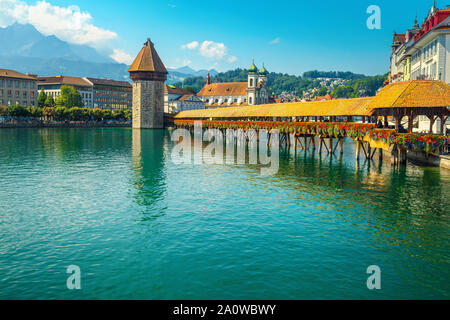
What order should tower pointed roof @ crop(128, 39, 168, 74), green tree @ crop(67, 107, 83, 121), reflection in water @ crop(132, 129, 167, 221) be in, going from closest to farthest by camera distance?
1. reflection in water @ crop(132, 129, 167, 221)
2. tower pointed roof @ crop(128, 39, 168, 74)
3. green tree @ crop(67, 107, 83, 121)

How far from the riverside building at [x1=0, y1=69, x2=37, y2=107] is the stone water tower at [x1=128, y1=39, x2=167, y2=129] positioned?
1447 inches

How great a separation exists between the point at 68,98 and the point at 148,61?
35401 millimetres

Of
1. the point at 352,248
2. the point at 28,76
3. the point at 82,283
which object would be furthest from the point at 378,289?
the point at 28,76

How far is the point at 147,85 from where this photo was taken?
351 ft

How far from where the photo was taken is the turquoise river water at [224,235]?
11.1 m

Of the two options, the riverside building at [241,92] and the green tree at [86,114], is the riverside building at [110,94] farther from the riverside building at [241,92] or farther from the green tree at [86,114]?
the green tree at [86,114]

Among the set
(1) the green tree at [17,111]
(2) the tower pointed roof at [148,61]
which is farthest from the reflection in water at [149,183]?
(1) the green tree at [17,111]

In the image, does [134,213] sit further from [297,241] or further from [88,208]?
[297,241]

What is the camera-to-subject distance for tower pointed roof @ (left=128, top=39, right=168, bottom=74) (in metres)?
106

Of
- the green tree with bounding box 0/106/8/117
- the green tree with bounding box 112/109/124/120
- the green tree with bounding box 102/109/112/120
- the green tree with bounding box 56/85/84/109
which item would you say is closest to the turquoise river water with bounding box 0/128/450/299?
the green tree with bounding box 0/106/8/117

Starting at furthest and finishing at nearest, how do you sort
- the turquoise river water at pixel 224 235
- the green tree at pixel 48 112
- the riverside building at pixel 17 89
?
the riverside building at pixel 17 89 → the green tree at pixel 48 112 → the turquoise river water at pixel 224 235

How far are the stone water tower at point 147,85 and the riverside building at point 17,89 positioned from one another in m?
36.7

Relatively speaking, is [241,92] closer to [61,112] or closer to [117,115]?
[117,115]

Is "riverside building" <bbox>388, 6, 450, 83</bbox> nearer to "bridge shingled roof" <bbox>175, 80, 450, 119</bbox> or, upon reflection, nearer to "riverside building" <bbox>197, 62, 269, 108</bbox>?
"bridge shingled roof" <bbox>175, 80, 450, 119</bbox>
